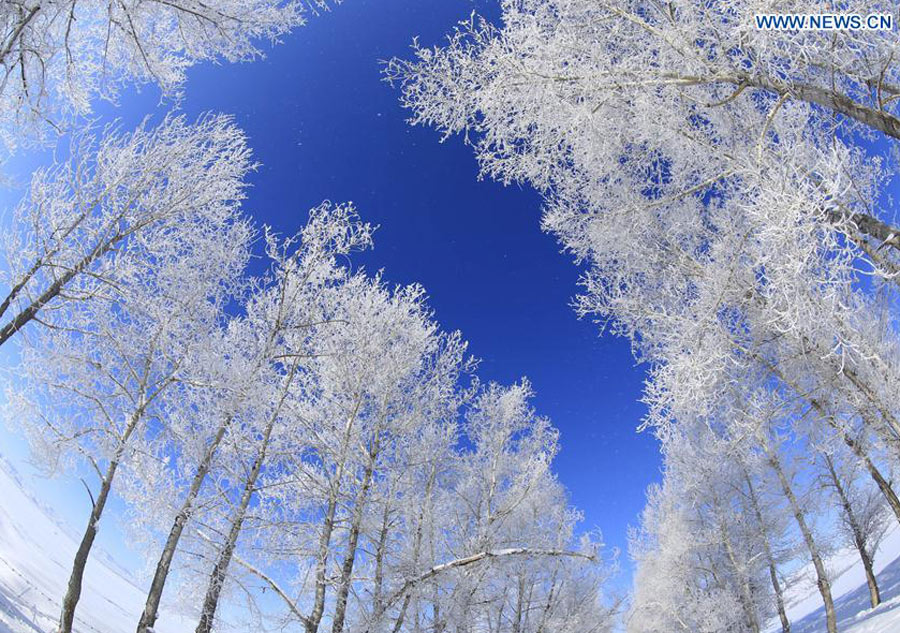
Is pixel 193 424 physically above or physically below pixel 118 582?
below

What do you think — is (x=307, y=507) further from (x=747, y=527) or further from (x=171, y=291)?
(x=747, y=527)

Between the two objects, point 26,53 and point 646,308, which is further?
point 646,308

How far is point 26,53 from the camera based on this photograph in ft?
10.8

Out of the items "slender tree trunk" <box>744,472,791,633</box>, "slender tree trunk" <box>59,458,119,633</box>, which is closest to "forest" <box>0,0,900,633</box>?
"slender tree trunk" <box>59,458,119,633</box>

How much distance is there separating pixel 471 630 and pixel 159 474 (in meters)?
4.91

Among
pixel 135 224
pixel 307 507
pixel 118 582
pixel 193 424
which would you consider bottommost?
pixel 307 507

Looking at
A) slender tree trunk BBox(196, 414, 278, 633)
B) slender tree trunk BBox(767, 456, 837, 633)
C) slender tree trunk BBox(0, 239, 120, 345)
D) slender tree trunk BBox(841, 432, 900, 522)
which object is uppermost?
slender tree trunk BBox(767, 456, 837, 633)

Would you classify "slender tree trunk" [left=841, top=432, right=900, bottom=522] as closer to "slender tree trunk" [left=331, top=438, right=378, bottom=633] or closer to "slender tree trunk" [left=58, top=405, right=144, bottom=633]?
"slender tree trunk" [left=331, top=438, right=378, bottom=633]

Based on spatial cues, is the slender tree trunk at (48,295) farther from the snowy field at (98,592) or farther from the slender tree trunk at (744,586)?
the slender tree trunk at (744,586)

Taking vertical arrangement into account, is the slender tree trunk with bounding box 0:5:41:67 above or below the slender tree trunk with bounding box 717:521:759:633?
below

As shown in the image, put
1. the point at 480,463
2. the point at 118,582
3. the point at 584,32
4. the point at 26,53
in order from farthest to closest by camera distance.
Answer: the point at 118,582
the point at 480,463
the point at 584,32
the point at 26,53

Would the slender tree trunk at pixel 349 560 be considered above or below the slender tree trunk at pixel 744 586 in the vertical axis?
below

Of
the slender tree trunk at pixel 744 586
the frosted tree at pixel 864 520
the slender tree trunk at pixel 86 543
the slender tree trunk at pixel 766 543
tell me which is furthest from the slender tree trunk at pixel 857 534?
the slender tree trunk at pixel 86 543

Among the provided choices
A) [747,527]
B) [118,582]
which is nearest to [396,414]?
[747,527]
